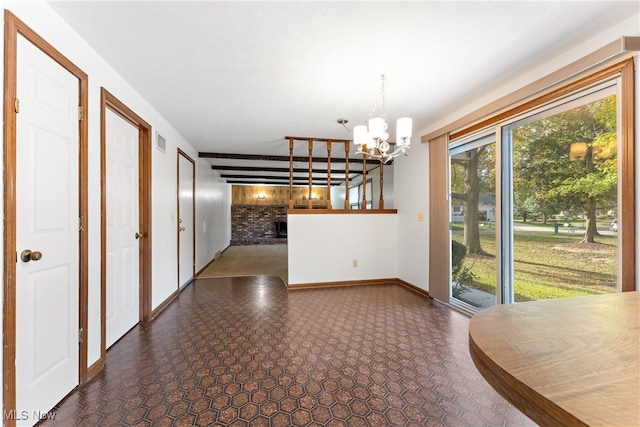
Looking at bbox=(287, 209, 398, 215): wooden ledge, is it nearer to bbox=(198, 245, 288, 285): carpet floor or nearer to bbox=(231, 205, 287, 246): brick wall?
bbox=(198, 245, 288, 285): carpet floor

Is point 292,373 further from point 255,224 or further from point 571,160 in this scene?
point 255,224

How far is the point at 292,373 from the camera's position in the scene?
1.83 meters

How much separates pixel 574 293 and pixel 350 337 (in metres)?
1.85

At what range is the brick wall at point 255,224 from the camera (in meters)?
9.94

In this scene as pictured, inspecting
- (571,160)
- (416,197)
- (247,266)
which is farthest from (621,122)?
(247,266)

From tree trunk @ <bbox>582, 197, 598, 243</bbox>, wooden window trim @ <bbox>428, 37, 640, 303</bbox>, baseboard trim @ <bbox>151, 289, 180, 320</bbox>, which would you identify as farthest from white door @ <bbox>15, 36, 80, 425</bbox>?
tree trunk @ <bbox>582, 197, 598, 243</bbox>

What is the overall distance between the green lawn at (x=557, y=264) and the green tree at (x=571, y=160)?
13 cm

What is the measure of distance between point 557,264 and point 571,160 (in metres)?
0.86

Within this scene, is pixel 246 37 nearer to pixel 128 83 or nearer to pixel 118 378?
pixel 128 83

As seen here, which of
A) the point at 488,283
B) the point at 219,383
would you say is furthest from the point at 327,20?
the point at 488,283

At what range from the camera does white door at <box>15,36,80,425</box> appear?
1320mm

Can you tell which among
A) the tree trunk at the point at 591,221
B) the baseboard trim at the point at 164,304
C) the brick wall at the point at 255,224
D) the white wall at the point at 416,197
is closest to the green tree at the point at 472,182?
the white wall at the point at 416,197

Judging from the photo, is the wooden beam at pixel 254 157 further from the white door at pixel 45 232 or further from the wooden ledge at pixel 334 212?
the white door at pixel 45 232

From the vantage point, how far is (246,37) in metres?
1.73
